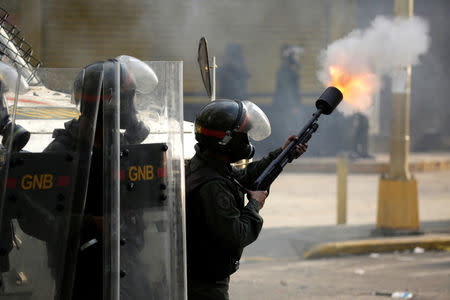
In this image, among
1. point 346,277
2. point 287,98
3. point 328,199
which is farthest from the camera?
point 287,98

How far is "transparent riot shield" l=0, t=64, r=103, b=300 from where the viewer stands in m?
2.21

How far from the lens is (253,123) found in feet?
10.0

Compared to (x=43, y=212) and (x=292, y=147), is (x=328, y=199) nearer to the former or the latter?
(x=292, y=147)

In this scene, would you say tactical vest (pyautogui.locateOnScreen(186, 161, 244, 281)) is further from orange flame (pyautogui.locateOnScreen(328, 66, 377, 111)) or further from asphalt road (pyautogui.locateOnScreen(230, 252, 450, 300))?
orange flame (pyautogui.locateOnScreen(328, 66, 377, 111))

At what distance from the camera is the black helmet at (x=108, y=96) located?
2.31 m

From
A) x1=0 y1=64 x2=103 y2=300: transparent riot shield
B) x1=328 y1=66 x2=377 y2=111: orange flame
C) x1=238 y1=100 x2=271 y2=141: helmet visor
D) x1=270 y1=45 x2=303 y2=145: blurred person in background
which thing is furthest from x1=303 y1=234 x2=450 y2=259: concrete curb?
x1=270 y1=45 x2=303 y2=145: blurred person in background

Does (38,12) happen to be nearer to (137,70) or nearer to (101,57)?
(101,57)

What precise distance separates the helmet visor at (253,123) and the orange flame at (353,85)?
8.32ft

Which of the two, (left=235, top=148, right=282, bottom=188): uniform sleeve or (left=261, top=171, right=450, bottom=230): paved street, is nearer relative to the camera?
(left=235, top=148, right=282, bottom=188): uniform sleeve

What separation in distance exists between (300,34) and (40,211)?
1492 centimetres

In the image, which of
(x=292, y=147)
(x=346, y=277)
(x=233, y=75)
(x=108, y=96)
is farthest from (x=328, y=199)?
(x=108, y=96)

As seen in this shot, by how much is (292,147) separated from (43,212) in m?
1.36

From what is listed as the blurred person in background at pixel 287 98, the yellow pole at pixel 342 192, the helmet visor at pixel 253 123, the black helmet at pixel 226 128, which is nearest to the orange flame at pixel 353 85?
the yellow pole at pixel 342 192

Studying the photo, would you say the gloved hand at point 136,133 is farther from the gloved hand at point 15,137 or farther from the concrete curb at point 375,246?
the concrete curb at point 375,246
